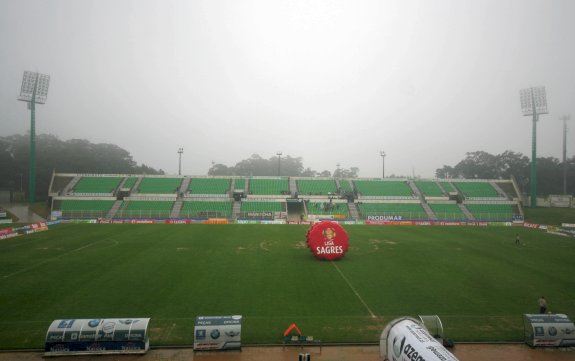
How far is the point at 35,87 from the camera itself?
186 ft

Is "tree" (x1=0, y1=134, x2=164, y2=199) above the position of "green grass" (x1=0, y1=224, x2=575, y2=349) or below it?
above

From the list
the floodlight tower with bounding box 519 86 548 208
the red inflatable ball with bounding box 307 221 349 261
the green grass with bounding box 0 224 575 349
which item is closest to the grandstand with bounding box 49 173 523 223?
the floodlight tower with bounding box 519 86 548 208

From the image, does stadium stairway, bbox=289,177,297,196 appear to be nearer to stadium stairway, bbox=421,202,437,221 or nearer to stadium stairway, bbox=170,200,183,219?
stadium stairway, bbox=170,200,183,219

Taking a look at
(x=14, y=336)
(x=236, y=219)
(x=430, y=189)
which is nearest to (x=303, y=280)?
(x=14, y=336)

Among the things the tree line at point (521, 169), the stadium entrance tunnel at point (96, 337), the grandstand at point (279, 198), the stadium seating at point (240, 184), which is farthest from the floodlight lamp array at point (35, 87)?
the tree line at point (521, 169)

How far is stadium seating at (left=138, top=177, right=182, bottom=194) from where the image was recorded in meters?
63.3

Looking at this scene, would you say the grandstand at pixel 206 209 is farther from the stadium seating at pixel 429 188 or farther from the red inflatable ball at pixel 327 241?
the stadium seating at pixel 429 188

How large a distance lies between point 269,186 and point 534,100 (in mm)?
46915

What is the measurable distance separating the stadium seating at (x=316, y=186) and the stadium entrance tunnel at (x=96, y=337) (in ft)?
177

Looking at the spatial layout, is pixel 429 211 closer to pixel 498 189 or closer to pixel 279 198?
pixel 498 189

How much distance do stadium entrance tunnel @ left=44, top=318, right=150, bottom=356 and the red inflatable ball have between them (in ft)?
47.0

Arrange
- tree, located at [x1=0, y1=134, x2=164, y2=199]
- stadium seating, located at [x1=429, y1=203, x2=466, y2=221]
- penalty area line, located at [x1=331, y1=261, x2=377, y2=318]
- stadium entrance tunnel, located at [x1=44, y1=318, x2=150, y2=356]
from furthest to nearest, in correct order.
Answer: tree, located at [x1=0, y1=134, x2=164, y2=199] < stadium seating, located at [x1=429, y1=203, x2=466, y2=221] < penalty area line, located at [x1=331, y1=261, x2=377, y2=318] < stadium entrance tunnel, located at [x1=44, y1=318, x2=150, y2=356]

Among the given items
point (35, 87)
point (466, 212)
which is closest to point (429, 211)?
point (466, 212)

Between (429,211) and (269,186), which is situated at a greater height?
(269,186)
